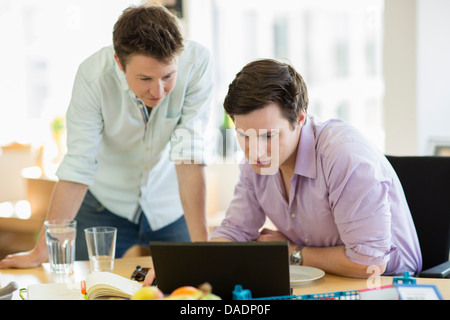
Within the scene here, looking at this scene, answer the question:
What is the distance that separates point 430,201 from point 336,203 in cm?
44

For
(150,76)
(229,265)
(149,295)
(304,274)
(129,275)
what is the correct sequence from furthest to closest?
(150,76)
(129,275)
(304,274)
(229,265)
(149,295)

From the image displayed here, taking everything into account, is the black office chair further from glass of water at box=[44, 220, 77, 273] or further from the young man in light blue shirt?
glass of water at box=[44, 220, 77, 273]

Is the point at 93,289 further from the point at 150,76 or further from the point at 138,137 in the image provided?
the point at 138,137

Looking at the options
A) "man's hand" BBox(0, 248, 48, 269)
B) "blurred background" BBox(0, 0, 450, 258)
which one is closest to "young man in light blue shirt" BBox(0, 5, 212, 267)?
"man's hand" BBox(0, 248, 48, 269)

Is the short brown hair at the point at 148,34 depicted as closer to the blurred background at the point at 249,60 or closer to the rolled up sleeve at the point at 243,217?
the rolled up sleeve at the point at 243,217

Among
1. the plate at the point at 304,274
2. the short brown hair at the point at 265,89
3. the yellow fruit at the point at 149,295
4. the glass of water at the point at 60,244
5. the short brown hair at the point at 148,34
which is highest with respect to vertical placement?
the short brown hair at the point at 148,34

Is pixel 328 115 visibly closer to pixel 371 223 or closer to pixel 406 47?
pixel 406 47

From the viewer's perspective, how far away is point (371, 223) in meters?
1.51

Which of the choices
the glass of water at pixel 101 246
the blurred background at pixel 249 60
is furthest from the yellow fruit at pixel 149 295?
the blurred background at pixel 249 60

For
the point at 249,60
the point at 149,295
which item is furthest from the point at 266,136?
the point at 249,60

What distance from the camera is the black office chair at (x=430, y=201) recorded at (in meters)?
1.84

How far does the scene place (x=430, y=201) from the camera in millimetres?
1857

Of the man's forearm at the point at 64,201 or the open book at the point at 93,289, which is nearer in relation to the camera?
the open book at the point at 93,289

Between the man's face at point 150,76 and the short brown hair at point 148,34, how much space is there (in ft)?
0.07
